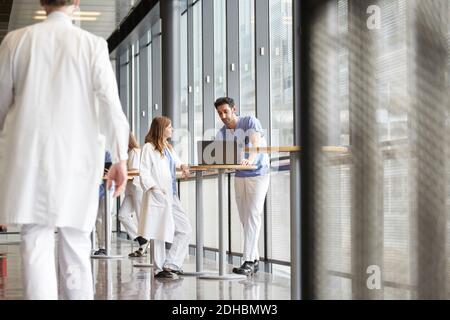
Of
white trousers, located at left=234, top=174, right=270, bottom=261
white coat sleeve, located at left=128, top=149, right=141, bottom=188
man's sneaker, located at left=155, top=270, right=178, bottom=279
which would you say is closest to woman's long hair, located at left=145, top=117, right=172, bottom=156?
white trousers, located at left=234, top=174, right=270, bottom=261

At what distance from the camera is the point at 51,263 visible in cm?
308

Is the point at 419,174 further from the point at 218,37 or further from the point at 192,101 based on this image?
the point at 192,101

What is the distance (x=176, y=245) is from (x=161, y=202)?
1.24 ft

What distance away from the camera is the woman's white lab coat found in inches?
257

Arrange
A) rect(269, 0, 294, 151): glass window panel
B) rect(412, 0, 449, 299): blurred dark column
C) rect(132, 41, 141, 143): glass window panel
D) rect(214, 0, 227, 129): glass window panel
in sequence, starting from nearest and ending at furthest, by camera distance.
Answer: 1. rect(412, 0, 449, 299): blurred dark column
2. rect(269, 0, 294, 151): glass window panel
3. rect(214, 0, 227, 129): glass window panel
4. rect(132, 41, 141, 143): glass window panel

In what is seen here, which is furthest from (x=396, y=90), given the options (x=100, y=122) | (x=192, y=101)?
(x=192, y=101)

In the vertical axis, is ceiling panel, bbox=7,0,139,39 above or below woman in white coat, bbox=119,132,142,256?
above

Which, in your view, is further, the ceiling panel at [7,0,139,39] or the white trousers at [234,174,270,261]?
the ceiling panel at [7,0,139,39]

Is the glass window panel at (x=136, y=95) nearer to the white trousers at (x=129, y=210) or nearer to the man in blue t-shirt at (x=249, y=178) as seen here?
the white trousers at (x=129, y=210)

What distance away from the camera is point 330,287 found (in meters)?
1.58

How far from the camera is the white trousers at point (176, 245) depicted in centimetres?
668

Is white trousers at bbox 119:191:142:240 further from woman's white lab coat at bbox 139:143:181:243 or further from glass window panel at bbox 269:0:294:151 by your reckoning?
woman's white lab coat at bbox 139:143:181:243

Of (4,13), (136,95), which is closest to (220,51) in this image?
(4,13)

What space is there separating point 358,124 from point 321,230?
216 millimetres
